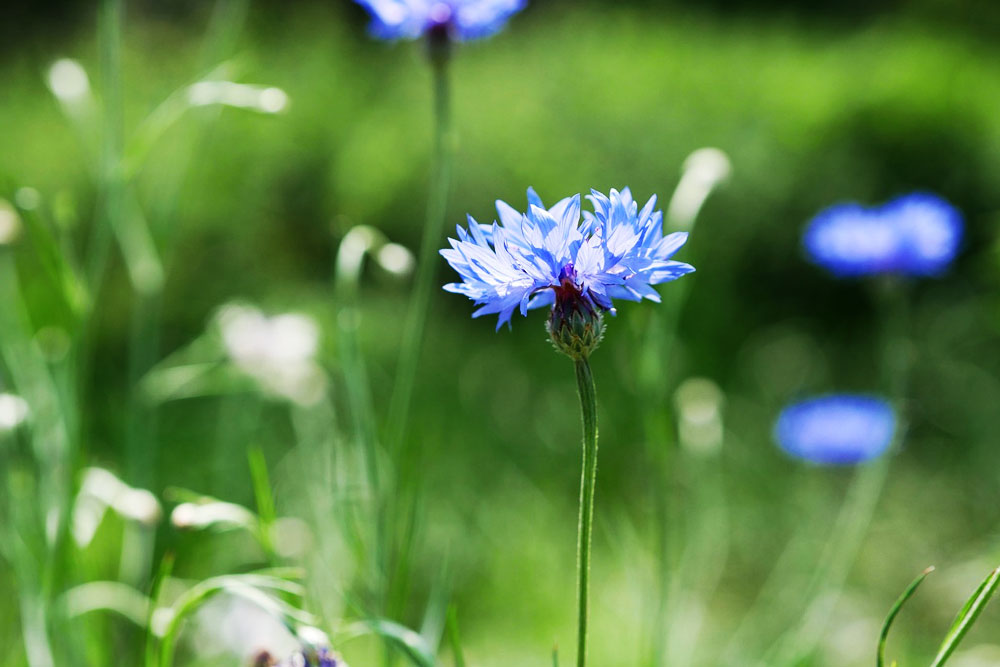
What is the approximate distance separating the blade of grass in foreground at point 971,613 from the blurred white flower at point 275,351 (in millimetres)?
724

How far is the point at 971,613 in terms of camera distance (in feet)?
1.29

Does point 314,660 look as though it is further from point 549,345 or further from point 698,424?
point 549,345

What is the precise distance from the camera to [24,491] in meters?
0.74

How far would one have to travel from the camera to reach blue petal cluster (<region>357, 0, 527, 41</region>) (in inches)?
27.3

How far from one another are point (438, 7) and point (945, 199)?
5.81ft

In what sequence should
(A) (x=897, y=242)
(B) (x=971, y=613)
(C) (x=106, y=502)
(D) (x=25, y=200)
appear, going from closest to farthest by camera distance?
(B) (x=971, y=613), (D) (x=25, y=200), (C) (x=106, y=502), (A) (x=897, y=242)

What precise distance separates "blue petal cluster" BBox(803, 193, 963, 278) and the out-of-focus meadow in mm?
216

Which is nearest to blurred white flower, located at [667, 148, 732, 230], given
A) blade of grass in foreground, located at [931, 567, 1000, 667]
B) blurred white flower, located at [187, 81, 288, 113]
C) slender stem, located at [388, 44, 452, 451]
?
slender stem, located at [388, 44, 452, 451]

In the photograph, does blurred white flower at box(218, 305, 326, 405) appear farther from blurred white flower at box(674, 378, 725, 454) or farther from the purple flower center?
the purple flower center

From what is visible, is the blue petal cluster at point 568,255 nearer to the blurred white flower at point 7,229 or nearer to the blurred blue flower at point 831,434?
the blurred white flower at point 7,229

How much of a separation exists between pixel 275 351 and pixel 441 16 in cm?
46

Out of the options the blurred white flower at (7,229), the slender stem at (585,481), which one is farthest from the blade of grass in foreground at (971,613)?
the blurred white flower at (7,229)

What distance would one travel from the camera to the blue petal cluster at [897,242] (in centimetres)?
93

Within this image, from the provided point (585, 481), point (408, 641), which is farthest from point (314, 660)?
point (585, 481)
